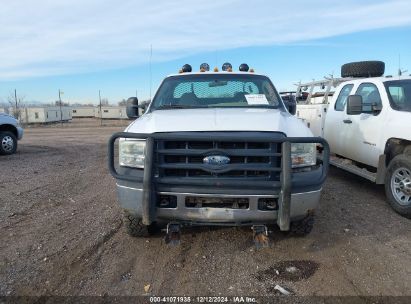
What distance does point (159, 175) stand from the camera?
3.56 meters

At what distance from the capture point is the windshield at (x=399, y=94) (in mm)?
5930

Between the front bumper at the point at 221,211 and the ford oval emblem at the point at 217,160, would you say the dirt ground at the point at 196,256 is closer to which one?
the front bumper at the point at 221,211

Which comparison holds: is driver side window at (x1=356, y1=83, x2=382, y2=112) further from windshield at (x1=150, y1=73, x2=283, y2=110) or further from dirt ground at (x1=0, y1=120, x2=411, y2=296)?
windshield at (x1=150, y1=73, x2=283, y2=110)

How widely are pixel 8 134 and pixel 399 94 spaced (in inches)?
432

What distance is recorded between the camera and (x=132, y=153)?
3.73 m

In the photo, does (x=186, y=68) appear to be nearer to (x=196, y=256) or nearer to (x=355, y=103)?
(x=355, y=103)

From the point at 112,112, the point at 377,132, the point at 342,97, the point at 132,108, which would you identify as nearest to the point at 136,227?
the point at 132,108

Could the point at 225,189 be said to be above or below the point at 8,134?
above

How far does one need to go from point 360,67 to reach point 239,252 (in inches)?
284

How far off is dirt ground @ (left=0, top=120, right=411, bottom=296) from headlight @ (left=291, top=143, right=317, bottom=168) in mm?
1034

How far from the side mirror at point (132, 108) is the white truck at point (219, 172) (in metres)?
1.71

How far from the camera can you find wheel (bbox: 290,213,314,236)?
4.21 m

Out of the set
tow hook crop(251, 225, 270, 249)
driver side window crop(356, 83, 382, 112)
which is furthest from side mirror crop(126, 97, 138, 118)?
driver side window crop(356, 83, 382, 112)

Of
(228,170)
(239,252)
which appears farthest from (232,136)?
(239,252)
